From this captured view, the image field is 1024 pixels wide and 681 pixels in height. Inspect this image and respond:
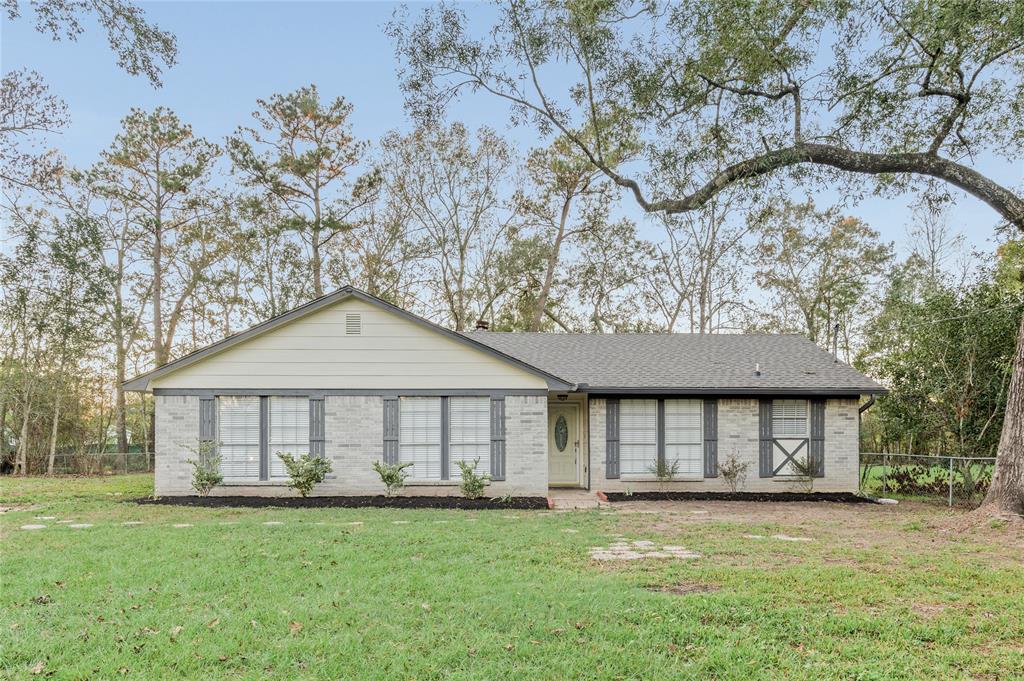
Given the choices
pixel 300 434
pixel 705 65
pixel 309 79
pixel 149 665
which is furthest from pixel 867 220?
pixel 149 665

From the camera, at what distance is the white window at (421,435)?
1271cm

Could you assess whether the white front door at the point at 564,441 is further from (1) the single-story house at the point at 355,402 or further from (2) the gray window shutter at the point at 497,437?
(2) the gray window shutter at the point at 497,437

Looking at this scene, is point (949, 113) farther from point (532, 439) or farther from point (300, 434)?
point (300, 434)

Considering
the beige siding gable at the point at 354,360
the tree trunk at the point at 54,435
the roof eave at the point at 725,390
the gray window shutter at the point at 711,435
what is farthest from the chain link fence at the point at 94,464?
the gray window shutter at the point at 711,435

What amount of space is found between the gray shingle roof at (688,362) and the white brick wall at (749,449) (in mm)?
476

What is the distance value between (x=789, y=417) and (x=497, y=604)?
1048 cm

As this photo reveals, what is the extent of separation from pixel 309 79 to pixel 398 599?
22.1 m

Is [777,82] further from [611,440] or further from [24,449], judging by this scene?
[24,449]

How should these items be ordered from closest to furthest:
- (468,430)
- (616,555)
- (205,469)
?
(616,555) → (205,469) → (468,430)

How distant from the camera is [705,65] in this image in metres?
10.8

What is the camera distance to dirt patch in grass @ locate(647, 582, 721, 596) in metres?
5.61

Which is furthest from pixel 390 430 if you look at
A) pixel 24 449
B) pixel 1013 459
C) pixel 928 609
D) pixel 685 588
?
pixel 24 449

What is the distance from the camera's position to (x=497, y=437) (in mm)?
12695

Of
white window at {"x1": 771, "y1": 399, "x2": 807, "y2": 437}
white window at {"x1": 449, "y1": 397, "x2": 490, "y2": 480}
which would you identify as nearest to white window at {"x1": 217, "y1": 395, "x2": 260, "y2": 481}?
white window at {"x1": 449, "y1": 397, "x2": 490, "y2": 480}
